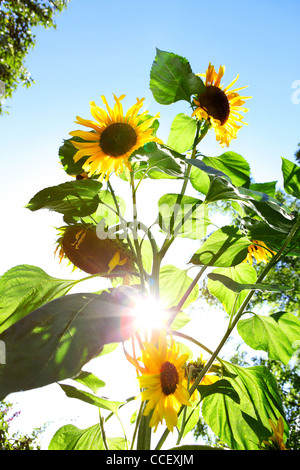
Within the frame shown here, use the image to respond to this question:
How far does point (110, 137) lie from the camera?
1.76 ft

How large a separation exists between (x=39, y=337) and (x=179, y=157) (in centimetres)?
28

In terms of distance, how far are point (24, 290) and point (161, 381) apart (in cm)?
24

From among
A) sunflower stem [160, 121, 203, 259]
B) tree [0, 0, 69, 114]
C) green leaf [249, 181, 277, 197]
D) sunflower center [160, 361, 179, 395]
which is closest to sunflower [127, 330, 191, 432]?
sunflower center [160, 361, 179, 395]

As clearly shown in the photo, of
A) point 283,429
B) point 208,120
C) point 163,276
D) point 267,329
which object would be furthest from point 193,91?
point 283,429

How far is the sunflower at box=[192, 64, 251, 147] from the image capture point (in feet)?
1.90

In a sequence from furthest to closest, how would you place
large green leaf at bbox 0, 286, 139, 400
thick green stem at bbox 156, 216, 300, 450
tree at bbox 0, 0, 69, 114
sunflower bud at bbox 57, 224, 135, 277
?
tree at bbox 0, 0, 69, 114 → sunflower bud at bbox 57, 224, 135, 277 → thick green stem at bbox 156, 216, 300, 450 → large green leaf at bbox 0, 286, 139, 400

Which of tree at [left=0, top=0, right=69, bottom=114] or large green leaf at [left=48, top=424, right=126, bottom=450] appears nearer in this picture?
large green leaf at [left=48, top=424, right=126, bottom=450]

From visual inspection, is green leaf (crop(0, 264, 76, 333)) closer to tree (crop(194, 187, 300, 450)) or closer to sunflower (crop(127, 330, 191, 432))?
sunflower (crop(127, 330, 191, 432))

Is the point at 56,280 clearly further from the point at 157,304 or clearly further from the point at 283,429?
the point at 283,429

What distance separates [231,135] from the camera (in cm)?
64

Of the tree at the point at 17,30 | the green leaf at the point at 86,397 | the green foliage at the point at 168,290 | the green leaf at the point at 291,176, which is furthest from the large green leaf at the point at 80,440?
the tree at the point at 17,30

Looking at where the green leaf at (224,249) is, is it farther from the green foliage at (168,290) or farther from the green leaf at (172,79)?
the green leaf at (172,79)

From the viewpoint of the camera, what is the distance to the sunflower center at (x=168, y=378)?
0.43 meters

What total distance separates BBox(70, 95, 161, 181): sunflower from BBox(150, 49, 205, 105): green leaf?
55mm
